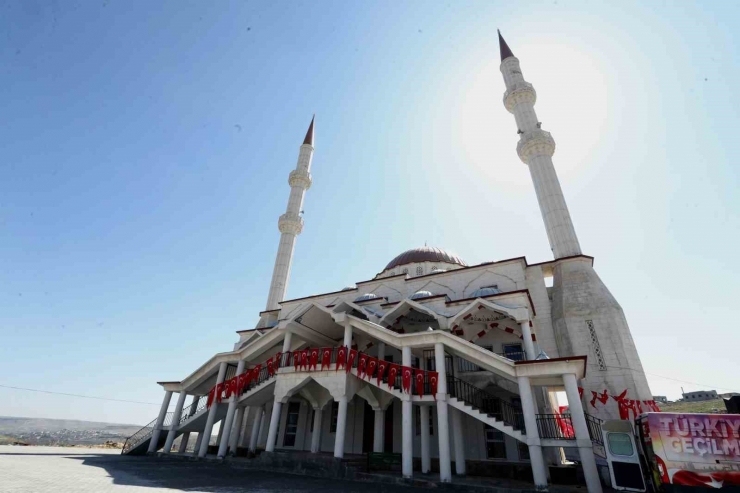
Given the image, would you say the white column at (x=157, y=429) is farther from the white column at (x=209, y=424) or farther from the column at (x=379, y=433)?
the column at (x=379, y=433)

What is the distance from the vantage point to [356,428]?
61.8ft

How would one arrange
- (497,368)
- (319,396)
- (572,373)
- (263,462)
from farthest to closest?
1. (319,396)
2. (263,462)
3. (497,368)
4. (572,373)

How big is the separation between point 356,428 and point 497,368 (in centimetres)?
994

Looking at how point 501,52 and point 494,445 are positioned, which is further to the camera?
point 501,52

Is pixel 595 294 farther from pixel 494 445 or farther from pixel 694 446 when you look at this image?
pixel 694 446

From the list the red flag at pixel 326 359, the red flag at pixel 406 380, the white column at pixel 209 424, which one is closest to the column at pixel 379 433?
the red flag at pixel 406 380

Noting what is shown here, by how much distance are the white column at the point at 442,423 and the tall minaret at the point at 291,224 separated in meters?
19.5

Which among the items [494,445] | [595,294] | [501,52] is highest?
[501,52]

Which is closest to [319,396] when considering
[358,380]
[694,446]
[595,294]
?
[358,380]

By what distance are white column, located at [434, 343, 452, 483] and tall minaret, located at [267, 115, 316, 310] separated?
19501mm

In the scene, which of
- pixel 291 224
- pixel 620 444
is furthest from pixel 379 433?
pixel 291 224

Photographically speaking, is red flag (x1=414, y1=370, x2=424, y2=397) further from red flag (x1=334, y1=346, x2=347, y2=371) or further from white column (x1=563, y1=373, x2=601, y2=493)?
white column (x1=563, y1=373, x2=601, y2=493)

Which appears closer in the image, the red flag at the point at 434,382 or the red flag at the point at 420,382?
the red flag at the point at 434,382

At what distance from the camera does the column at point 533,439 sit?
10664mm
